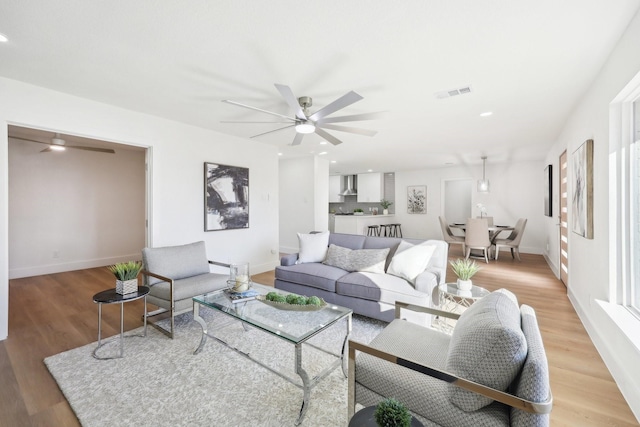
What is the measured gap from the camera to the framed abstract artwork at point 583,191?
266 cm

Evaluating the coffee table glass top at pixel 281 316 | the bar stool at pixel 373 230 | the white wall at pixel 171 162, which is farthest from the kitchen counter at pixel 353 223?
the coffee table glass top at pixel 281 316

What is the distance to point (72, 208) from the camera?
5.36m

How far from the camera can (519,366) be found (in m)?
1.11

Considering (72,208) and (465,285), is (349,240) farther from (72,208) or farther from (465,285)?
(72,208)

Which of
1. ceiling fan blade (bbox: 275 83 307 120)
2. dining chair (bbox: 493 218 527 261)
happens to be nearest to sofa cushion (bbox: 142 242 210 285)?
ceiling fan blade (bbox: 275 83 307 120)

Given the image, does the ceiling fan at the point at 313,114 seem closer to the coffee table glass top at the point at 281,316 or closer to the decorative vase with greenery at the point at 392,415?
the coffee table glass top at the point at 281,316

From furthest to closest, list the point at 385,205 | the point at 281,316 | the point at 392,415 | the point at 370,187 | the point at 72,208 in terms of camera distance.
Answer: the point at 370,187 → the point at 385,205 → the point at 72,208 → the point at 281,316 → the point at 392,415

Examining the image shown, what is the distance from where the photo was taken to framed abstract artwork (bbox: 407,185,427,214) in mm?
8961

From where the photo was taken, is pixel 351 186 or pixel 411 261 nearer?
pixel 411 261

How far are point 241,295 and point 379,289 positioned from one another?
1328 mm

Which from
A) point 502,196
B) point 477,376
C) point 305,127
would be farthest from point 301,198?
point 477,376

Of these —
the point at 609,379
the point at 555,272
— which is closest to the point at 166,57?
the point at 609,379

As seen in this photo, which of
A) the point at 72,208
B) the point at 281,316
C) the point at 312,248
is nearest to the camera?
the point at 281,316

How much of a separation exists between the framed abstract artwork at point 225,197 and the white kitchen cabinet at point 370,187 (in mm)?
5631
